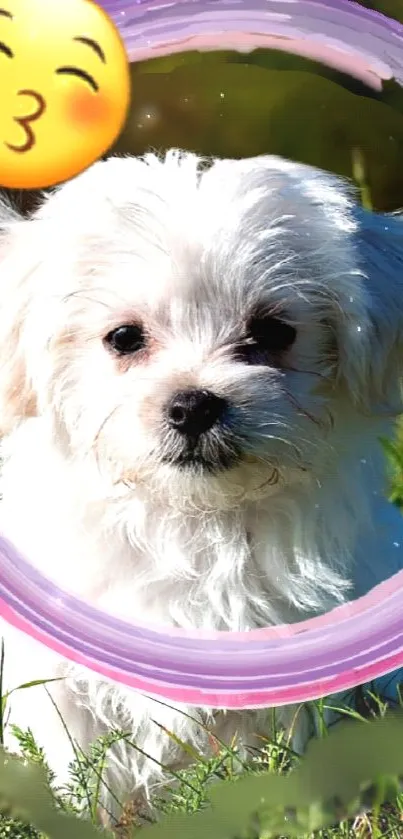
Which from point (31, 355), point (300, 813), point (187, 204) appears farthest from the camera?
point (31, 355)

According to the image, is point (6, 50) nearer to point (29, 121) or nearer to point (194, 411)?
point (29, 121)

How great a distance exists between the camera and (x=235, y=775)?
81.0 inches

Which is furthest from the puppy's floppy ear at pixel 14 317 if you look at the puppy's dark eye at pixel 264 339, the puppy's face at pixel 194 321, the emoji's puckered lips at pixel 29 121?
the puppy's dark eye at pixel 264 339

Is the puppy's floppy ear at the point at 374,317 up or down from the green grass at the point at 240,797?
up

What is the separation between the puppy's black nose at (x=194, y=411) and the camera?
2.08 meters

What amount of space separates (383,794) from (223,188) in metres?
1.15

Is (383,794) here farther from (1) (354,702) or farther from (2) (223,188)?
(2) (223,188)

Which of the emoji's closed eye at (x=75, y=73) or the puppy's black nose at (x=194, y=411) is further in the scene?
the emoji's closed eye at (x=75, y=73)

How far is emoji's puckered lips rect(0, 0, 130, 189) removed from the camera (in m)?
2.18

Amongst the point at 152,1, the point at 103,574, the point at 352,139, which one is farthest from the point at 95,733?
the point at 152,1

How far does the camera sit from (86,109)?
2.20 meters

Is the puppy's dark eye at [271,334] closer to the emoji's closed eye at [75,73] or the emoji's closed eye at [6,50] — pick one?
the emoji's closed eye at [75,73]

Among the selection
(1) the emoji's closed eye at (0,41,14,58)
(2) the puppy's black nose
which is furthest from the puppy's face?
(1) the emoji's closed eye at (0,41,14,58)

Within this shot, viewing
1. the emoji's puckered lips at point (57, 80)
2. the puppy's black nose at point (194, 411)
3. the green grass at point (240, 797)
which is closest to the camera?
the green grass at point (240, 797)
